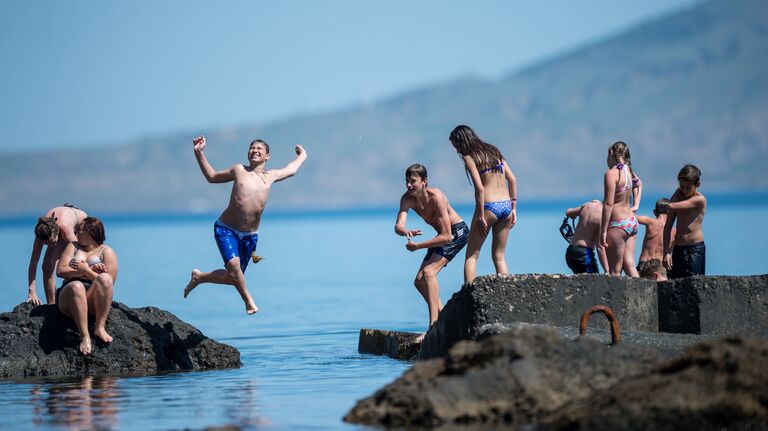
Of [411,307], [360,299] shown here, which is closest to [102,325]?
[411,307]

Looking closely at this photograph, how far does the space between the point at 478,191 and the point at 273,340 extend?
5.06m

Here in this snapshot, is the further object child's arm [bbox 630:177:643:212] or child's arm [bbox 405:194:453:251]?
child's arm [bbox 630:177:643:212]

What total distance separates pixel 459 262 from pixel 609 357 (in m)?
30.1

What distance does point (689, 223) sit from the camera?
1285 centimetres

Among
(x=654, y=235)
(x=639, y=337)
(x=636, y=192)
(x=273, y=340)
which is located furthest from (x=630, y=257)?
(x=273, y=340)

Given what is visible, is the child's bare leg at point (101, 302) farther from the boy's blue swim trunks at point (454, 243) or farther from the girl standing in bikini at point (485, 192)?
the girl standing in bikini at point (485, 192)

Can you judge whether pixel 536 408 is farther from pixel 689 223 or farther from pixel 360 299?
pixel 360 299

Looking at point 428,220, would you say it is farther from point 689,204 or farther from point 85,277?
point 85,277

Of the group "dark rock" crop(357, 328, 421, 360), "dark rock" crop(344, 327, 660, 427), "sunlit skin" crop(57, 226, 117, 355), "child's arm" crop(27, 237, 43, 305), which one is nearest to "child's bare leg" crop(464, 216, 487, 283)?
"dark rock" crop(357, 328, 421, 360)

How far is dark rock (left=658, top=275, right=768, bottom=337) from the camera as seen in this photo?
11070 mm

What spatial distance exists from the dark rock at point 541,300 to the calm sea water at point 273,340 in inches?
39.5

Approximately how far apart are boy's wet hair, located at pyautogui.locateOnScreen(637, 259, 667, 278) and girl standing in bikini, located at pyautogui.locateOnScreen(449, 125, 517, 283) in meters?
1.54

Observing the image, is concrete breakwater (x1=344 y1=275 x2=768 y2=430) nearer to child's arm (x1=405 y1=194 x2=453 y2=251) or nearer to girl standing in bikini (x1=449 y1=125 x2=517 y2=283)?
child's arm (x1=405 y1=194 x2=453 y2=251)

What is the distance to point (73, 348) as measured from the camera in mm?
12367
